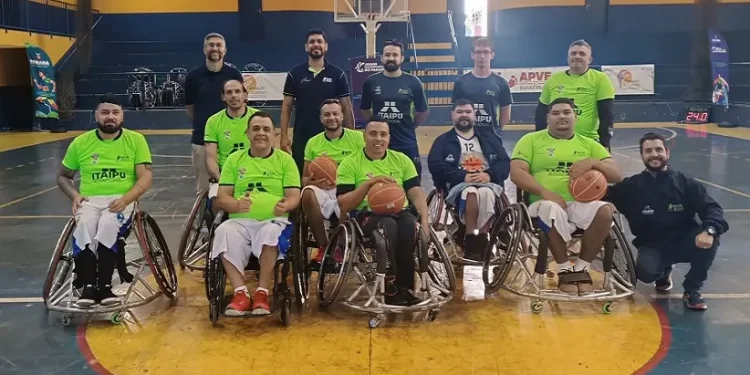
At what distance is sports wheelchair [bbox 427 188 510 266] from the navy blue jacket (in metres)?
0.14

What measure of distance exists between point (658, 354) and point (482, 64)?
260cm

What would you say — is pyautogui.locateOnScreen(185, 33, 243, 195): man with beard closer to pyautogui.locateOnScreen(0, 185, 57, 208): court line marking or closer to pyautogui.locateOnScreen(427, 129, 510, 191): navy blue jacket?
pyautogui.locateOnScreen(427, 129, 510, 191): navy blue jacket

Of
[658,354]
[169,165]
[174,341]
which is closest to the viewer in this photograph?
[658,354]

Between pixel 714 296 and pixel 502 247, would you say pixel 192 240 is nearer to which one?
pixel 502 247

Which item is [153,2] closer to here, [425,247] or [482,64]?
[482,64]

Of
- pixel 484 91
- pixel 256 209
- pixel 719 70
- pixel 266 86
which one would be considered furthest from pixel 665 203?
pixel 266 86

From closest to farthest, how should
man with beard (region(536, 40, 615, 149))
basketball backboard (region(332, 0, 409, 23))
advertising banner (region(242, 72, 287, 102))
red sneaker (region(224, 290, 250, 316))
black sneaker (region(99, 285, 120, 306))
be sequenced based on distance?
red sneaker (region(224, 290, 250, 316))
black sneaker (region(99, 285, 120, 306))
man with beard (region(536, 40, 615, 149))
basketball backboard (region(332, 0, 409, 23))
advertising banner (region(242, 72, 287, 102))

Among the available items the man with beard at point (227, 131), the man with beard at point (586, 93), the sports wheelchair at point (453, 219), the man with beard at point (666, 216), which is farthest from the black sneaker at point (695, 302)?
the man with beard at point (227, 131)

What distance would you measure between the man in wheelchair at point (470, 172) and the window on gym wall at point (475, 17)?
17.0 metres

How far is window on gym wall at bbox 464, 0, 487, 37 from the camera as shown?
2128cm

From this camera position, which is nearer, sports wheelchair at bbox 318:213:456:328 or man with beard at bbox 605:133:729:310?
sports wheelchair at bbox 318:213:456:328

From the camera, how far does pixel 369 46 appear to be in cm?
1454

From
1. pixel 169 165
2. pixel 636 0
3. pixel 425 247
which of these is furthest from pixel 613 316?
pixel 636 0

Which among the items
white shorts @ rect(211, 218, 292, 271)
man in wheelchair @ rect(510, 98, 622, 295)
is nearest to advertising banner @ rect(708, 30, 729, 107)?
man in wheelchair @ rect(510, 98, 622, 295)
